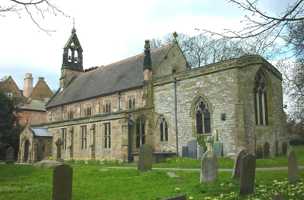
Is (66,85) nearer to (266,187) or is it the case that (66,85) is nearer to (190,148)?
(190,148)

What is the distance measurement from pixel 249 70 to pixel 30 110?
145 ft

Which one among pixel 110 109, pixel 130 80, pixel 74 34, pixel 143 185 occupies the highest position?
pixel 74 34

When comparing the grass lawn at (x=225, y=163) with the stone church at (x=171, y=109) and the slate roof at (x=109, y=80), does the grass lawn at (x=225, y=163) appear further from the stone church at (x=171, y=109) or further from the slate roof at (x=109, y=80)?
the slate roof at (x=109, y=80)

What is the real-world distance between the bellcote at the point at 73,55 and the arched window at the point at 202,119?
1019 inches

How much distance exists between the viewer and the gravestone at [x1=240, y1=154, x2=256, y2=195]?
9961mm

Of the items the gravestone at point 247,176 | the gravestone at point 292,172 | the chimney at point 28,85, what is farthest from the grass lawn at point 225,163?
the chimney at point 28,85

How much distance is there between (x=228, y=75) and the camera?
25141mm

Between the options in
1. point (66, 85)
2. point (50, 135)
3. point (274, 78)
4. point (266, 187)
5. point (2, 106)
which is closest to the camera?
point (266, 187)

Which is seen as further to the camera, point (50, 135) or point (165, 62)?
point (50, 135)

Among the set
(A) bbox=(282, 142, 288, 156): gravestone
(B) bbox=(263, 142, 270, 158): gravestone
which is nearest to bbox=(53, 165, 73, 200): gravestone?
(B) bbox=(263, 142, 270, 158): gravestone

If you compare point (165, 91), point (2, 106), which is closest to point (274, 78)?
point (165, 91)

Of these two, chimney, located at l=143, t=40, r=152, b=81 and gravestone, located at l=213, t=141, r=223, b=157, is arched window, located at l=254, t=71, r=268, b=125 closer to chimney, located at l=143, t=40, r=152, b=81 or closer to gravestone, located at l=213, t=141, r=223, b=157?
gravestone, located at l=213, t=141, r=223, b=157

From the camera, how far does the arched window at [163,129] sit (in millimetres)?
28922

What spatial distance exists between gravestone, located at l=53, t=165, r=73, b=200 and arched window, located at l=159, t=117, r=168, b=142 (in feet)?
68.5
